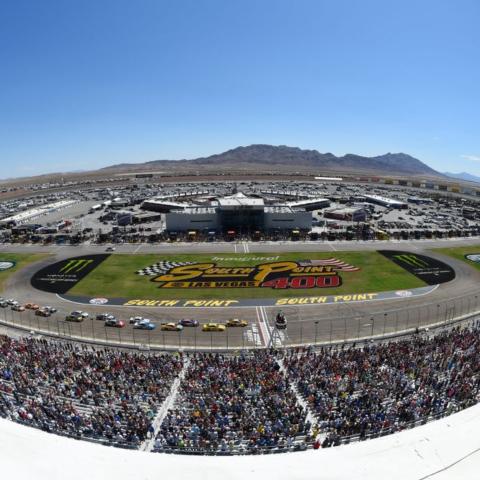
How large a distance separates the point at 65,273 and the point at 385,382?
180ft

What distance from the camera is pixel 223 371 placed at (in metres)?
32.7

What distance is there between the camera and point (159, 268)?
6919cm

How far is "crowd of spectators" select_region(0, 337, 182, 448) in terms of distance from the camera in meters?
24.8

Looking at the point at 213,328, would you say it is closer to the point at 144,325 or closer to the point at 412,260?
the point at 144,325

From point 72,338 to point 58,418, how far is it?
18.9m

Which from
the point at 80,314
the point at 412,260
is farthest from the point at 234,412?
the point at 412,260

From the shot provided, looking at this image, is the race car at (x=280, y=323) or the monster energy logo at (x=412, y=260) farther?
the monster energy logo at (x=412, y=260)

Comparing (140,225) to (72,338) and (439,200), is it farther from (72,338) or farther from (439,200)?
(439,200)

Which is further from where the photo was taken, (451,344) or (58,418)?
(451,344)

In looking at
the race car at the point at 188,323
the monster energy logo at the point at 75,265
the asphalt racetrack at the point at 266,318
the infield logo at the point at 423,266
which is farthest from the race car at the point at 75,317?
the infield logo at the point at 423,266

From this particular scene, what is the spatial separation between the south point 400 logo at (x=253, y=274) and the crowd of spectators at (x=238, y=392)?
70.2ft

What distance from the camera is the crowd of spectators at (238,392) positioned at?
2400 cm

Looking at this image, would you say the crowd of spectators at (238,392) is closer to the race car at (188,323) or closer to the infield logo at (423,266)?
the race car at (188,323)

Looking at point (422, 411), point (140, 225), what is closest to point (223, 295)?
point (422, 411)
